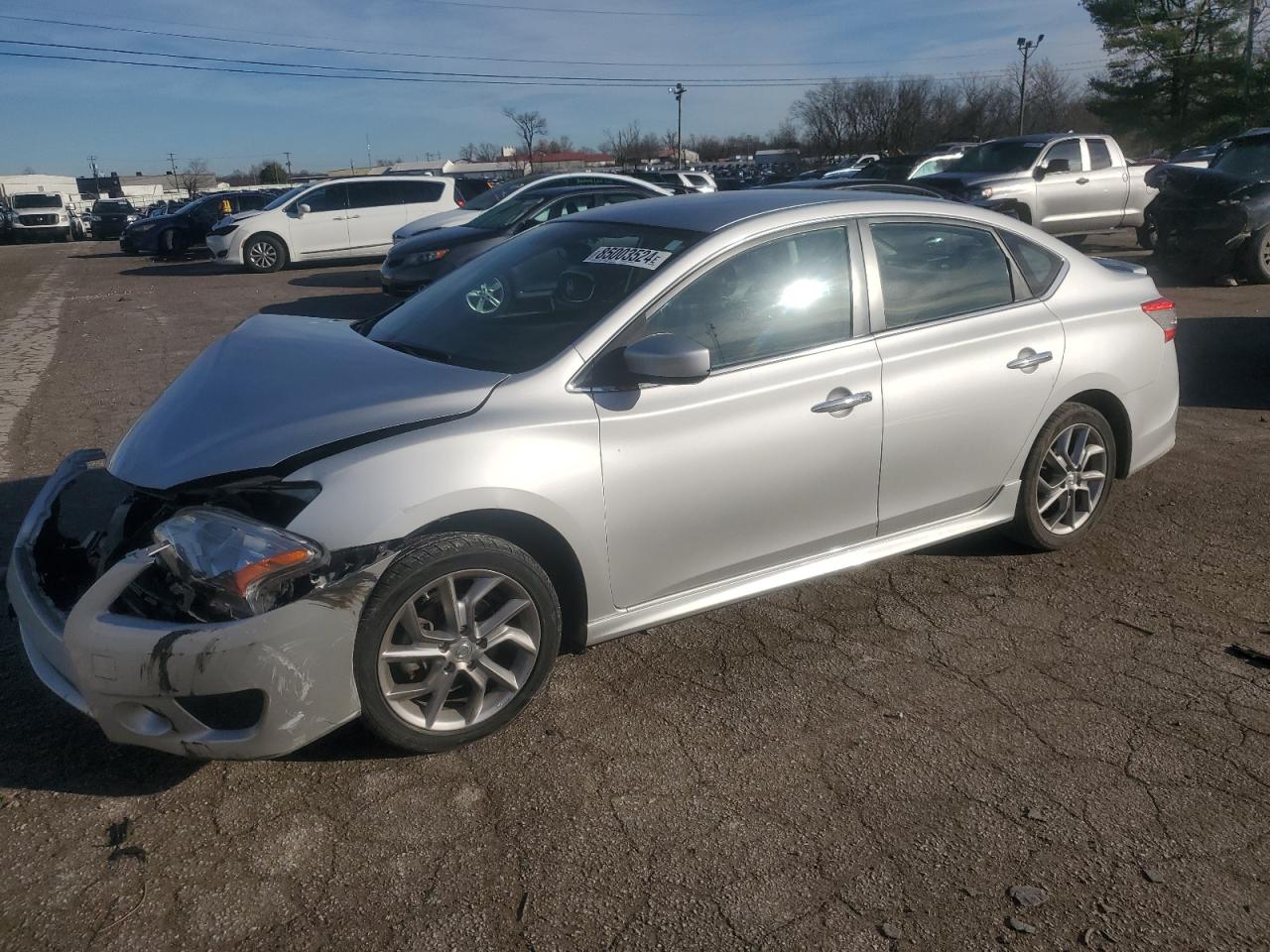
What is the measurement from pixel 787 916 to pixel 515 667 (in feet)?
3.91

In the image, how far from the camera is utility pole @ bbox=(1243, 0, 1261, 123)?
3559cm

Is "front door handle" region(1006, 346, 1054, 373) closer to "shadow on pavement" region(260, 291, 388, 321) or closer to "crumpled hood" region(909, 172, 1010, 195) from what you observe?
"shadow on pavement" region(260, 291, 388, 321)

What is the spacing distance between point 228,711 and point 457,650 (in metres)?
0.67

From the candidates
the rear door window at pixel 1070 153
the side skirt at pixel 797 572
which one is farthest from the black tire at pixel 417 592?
the rear door window at pixel 1070 153

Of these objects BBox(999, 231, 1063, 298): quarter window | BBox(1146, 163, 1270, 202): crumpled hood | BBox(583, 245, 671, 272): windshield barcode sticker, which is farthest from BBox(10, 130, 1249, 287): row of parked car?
BBox(583, 245, 671, 272): windshield barcode sticker

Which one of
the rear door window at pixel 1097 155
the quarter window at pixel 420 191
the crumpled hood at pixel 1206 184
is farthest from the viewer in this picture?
the quarter window at pixel 420 191

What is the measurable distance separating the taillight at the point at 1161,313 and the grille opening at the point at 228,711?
426 centimetres

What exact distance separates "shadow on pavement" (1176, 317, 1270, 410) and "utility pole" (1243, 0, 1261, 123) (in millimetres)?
32623

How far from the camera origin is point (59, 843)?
2.75 meters

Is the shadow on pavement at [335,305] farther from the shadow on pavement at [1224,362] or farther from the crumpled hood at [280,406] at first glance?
the crumpled hood at [280,406]

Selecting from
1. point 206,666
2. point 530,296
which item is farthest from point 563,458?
point 206,666

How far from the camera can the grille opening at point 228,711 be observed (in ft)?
9.26

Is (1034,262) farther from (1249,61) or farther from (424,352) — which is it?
(1249,61)

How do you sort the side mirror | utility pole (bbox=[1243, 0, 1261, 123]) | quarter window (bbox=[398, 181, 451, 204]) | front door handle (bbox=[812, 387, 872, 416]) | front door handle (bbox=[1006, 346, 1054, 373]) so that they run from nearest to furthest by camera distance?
the side mirror < front door handle (bbox=[812, 387, 872, 416]) < front door handle (bbox=[1006, 346, 1054, 373]) < quarter window (bbox=[398, 181, 451, 204]) < utility pole (bbox=[1243, 0, 1261, 123])
